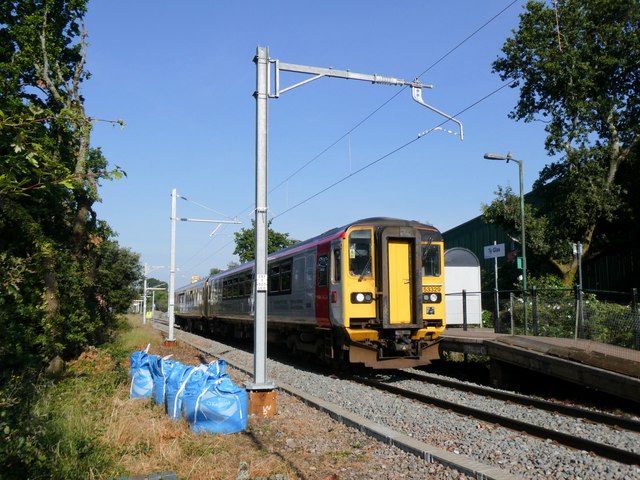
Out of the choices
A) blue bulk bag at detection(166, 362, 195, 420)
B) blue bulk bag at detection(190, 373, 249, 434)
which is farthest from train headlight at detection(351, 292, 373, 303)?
blue bulk bag at detection(190, 373, 249, 434)

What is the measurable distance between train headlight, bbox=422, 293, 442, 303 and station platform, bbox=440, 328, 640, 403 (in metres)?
1.04

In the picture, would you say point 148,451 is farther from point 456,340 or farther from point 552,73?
point 552,73

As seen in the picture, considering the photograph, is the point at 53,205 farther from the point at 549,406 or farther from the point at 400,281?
the point at 549,406

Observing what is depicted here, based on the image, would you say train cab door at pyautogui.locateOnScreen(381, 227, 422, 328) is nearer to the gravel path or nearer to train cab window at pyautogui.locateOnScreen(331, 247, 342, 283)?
train cab window at pyautogui.locateOnScreen(331, 247, 342, 283)

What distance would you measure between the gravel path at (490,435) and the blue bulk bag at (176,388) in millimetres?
2646

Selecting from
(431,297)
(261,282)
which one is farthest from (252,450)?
(431,297)

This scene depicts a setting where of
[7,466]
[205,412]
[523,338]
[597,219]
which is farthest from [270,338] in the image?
A: [597,219]


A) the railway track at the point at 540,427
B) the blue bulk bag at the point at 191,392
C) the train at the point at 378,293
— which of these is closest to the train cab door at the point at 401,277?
the train at the point at 378,293

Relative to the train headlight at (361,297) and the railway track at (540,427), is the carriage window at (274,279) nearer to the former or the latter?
the train headlight at (361,297)

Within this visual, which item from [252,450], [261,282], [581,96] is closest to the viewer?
[252,450]

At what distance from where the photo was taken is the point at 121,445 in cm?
599

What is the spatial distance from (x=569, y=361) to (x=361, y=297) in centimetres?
415

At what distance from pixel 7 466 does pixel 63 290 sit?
11.0 m

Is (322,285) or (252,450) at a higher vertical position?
(322,285)
